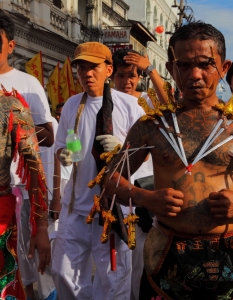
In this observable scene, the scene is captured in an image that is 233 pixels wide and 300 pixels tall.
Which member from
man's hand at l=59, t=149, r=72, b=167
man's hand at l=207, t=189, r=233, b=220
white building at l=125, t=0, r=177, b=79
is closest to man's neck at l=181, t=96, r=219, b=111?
man's hand at l=207, t=189, r=233, b=220

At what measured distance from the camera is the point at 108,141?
4008 millimetres

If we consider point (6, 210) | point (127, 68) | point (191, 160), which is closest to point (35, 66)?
point (127, 68)

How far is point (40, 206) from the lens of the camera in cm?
303

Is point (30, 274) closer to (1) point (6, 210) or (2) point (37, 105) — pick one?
(2) point (37, 105)

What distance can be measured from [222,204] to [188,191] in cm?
24

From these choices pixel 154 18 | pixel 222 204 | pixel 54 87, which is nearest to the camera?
pixel 222 204

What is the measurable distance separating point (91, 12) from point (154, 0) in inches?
970

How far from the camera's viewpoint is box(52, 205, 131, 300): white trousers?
13.7 ft

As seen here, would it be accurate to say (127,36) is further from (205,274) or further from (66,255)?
(205,274)

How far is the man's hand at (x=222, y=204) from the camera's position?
2.35 meters

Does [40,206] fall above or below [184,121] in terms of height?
below

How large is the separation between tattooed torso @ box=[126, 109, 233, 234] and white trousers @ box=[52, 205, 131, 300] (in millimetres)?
1647

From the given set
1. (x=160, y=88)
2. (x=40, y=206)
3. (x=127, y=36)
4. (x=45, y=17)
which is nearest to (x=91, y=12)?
(x=127, y=36)

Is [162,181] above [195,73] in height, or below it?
below
